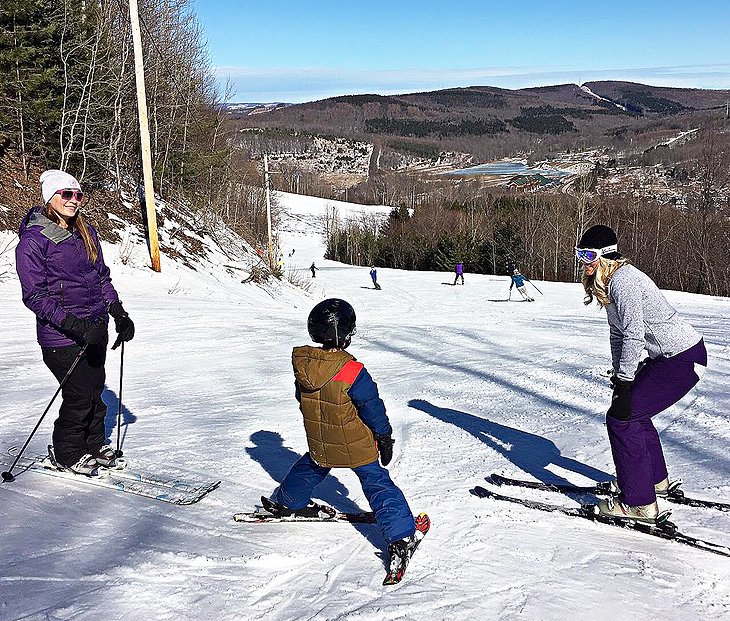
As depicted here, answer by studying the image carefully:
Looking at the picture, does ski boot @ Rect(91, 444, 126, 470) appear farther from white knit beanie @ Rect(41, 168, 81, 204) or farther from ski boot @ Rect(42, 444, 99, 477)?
white knit beanie @ Rect(41, 168, 81, 204)

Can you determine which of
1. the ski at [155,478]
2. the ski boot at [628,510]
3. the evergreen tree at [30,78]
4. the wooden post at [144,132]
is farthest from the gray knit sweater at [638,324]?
the evergreen tree at [30,78]

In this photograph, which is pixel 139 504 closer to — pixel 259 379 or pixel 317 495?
Result: pixel 317 495

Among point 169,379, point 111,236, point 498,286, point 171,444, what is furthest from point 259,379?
point 498,286

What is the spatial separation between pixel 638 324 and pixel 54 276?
11.5 ft

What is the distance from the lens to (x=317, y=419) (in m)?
3.27

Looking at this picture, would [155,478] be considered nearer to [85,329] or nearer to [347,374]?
[85,329]

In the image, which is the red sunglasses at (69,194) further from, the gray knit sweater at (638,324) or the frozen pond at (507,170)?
the frozen pond at (507,170)

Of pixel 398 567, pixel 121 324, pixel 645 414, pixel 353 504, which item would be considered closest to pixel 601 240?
pixel 645 414

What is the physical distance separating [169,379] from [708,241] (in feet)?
162

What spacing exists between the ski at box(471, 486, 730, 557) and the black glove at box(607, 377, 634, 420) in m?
0.70

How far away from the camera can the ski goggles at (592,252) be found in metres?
3.53

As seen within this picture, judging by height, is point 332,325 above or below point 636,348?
above

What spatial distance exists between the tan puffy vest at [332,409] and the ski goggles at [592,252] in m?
1.48

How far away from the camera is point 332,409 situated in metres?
3.19
